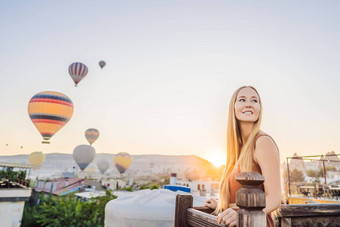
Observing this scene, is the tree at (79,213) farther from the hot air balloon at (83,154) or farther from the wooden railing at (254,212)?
the hot air balloon at (83,154)

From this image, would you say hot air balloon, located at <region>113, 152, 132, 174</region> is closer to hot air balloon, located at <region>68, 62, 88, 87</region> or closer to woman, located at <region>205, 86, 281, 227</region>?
hot air balloon, located at <region>68, 62, 88, 87</region>

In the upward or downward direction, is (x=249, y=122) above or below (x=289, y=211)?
above

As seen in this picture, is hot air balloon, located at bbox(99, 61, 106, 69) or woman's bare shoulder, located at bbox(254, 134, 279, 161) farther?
hot air balloon, located at bbox(99, 61, 106, 69)

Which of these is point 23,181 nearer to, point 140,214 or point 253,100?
point 140,214

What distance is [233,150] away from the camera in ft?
6.97

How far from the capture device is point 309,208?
2.52 metres

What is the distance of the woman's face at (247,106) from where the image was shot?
203 cm

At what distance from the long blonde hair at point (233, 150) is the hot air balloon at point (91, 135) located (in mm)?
44675

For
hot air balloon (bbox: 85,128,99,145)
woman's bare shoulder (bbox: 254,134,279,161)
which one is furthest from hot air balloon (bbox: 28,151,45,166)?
woman's bare shoulder (bbox: 254,134,279,161)

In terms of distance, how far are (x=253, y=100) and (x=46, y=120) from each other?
26.4 m

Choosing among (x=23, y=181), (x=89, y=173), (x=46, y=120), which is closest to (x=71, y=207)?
(x=23, y=181)

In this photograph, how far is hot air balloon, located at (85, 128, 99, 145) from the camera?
44.1m

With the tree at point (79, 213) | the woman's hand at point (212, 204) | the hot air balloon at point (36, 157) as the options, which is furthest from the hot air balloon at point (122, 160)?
the woman's hand at point (212, 204)

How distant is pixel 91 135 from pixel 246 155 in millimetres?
45071
